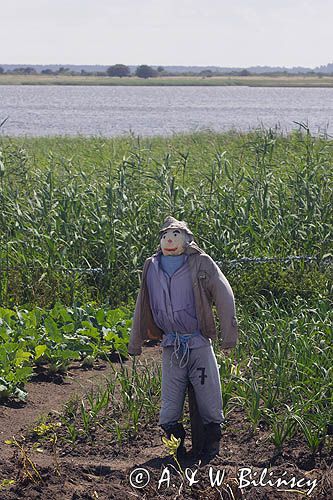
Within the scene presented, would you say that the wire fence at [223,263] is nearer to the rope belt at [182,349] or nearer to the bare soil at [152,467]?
the bare soil at [152,467]

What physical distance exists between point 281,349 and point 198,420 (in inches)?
41.1

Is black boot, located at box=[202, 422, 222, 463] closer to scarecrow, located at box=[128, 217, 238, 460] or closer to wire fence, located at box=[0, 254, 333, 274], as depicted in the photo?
scarecrow, located at box=[128, 217, 238, 460]

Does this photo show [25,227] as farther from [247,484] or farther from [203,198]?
Answer: [247,484]

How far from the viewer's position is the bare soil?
477 cm

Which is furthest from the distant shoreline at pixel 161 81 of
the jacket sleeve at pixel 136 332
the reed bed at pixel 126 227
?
the jacket sleeve at pixel 136 332

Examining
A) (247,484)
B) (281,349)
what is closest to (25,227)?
(281,349)

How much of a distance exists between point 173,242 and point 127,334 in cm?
199

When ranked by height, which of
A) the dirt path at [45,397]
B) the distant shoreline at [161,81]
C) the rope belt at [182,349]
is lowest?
the distant shoreline at [161,81]

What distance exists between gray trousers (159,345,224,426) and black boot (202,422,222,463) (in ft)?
0.09

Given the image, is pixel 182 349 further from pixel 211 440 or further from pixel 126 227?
pixel 126 227

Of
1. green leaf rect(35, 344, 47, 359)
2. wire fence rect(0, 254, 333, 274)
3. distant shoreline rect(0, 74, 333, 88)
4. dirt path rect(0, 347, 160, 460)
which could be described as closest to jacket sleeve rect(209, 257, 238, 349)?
dirt path rect(0, 347, 160, 460)

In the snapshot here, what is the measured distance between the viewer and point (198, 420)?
18.1 feet

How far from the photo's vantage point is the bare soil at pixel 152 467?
4.77 m

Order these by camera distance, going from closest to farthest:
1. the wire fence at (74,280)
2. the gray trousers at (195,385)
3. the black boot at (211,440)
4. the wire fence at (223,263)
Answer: the black boot at (211,440) < the gray trousers at (195,385) < the wire fence at (74,280) < the wire fence at (223,263)
